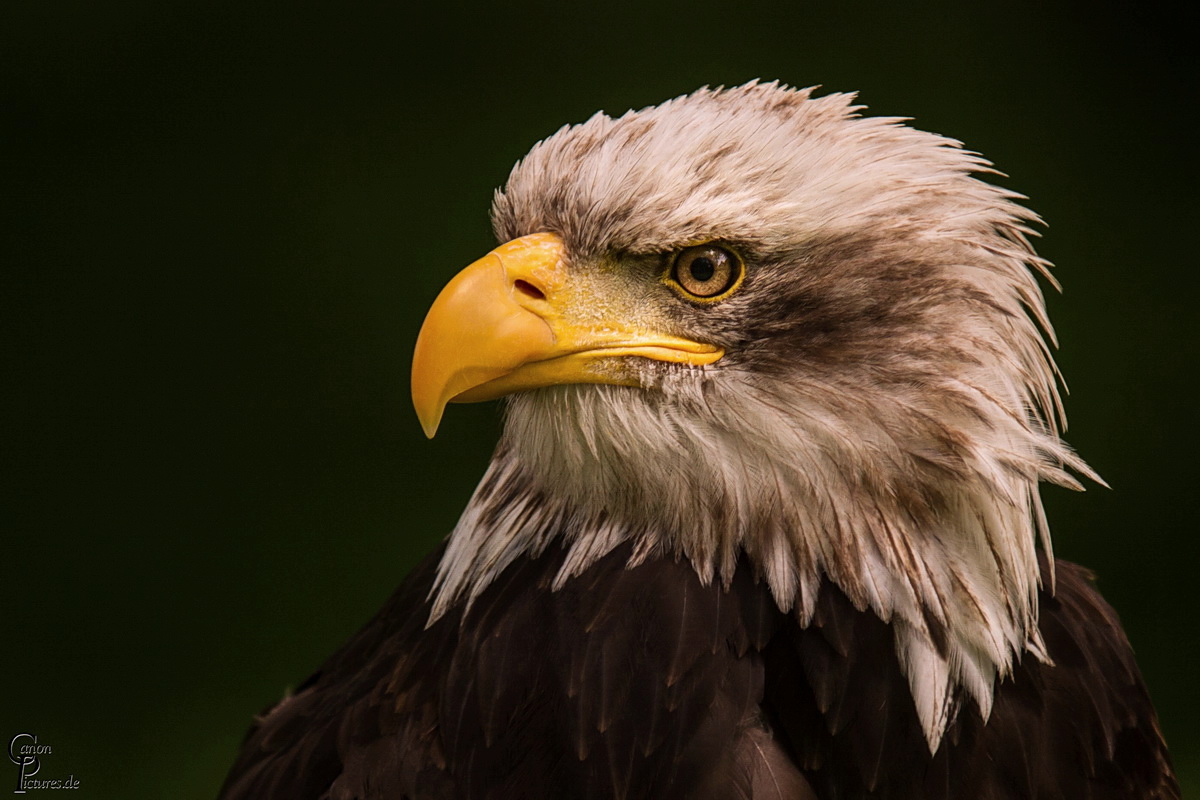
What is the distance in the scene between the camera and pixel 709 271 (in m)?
1.56

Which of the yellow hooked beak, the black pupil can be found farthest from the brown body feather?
the black pupil

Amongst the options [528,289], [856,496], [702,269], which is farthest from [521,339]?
[856,496]

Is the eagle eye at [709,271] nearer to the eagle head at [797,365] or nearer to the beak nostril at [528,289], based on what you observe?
the eagle head at [797,365]

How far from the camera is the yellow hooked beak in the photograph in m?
1.55

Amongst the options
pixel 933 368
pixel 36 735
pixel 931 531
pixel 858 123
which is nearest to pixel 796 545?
pixel 931 531

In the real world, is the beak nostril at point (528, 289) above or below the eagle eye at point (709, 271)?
above

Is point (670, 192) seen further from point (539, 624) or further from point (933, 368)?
point (539, 624)

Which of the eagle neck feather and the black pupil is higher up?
the black pupil

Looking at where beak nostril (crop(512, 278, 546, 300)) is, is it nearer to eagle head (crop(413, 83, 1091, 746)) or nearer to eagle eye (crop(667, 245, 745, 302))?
eagle head (crop(413, 83, 1091, 746))

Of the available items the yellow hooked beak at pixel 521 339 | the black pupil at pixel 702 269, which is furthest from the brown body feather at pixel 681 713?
the black pupil at pixel 702 269

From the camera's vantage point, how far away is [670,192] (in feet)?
5.05

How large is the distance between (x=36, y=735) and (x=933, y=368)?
347 cm

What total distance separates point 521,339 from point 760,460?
32 centimetres

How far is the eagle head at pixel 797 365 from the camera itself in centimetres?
153
